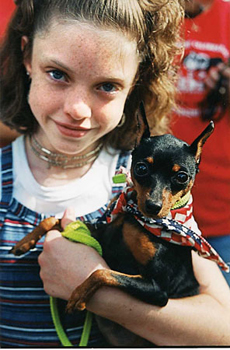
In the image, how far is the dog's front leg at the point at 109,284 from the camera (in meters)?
1.12

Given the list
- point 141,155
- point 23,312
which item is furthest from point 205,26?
point 23,312

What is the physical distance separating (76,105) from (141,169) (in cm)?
29

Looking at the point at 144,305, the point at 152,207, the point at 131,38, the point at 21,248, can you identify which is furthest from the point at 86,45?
the point at 144,305

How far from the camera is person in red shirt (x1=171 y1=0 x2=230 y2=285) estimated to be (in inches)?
67.9

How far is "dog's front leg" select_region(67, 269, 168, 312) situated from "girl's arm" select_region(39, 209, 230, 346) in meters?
0.04

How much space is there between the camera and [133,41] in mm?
1296

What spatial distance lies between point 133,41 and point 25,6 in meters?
0.38

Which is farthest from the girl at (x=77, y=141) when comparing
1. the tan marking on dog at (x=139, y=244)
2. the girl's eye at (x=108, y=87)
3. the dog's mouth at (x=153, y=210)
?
the dog's mouth at (x=153, y=210)

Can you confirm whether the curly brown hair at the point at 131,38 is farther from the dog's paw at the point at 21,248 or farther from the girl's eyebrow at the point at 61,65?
the dog's paw at the point at 21,248

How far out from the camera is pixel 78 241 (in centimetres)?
129

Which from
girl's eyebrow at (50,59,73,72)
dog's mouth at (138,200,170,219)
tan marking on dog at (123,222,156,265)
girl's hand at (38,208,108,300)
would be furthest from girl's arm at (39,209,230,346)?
girl's eyebrow at (50,59,73,72)

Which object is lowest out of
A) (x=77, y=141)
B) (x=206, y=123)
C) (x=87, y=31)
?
(x=77, y=141)

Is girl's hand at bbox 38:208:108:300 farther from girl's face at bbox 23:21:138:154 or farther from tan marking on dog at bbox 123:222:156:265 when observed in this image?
girl's face at bbox 23:21:138:154

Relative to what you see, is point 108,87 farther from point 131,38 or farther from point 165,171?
point 165,171
